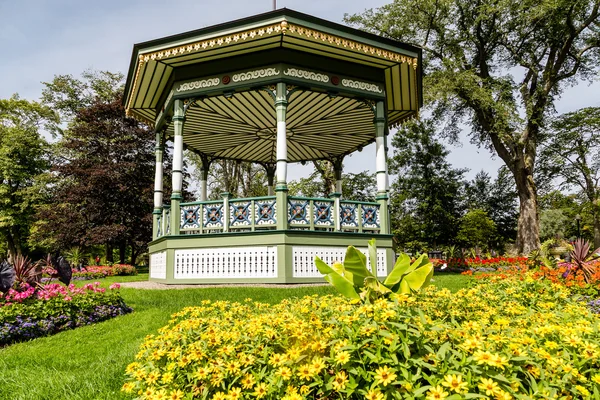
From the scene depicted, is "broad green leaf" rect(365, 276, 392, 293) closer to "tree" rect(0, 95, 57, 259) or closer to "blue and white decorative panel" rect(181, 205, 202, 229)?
"blue and white decorative panel" rect(181, 205, 202, 229)

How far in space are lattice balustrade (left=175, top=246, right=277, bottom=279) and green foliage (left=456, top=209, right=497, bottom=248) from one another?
808 inches

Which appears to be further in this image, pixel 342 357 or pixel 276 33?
pixel 276 33

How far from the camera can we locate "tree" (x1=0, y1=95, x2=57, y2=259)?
29.4 meters

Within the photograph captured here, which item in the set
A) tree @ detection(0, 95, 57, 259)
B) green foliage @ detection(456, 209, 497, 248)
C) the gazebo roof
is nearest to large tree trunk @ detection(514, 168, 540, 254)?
green foliage @ detection(456, 209, 497, 248)

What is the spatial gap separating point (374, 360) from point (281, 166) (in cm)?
731

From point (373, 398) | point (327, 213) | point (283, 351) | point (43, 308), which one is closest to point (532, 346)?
point (373, 398)

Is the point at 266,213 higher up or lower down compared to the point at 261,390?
higher up

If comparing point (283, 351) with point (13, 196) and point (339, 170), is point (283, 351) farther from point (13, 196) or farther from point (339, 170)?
point (13, 196)

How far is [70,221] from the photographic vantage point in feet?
74.9

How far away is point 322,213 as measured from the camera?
9.30 metres

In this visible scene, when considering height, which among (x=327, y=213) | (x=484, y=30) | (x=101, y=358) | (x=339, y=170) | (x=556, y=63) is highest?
(x=484, y=30)

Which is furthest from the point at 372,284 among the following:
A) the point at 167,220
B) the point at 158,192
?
the point at 158,192

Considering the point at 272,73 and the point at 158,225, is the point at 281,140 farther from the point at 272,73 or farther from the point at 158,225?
the point at 158,225

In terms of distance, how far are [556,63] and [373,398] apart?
→ 79.5ft
